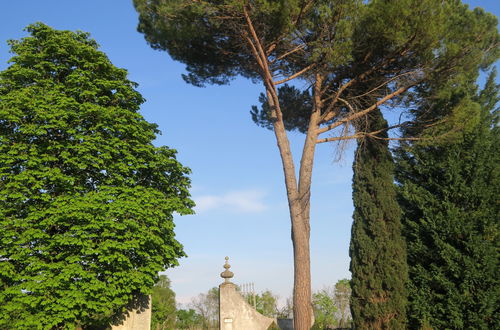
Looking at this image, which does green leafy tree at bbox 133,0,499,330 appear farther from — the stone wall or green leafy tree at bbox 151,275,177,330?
green leafy tree at bbox 151,275,177,330

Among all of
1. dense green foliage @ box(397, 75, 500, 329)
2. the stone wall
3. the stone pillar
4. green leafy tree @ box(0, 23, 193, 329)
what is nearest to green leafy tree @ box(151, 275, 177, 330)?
the stone pillar

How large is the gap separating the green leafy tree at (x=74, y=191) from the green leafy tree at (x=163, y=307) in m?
9.43

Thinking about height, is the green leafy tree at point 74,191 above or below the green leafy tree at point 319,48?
below

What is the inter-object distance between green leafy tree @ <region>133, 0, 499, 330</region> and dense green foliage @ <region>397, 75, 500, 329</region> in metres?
1.04

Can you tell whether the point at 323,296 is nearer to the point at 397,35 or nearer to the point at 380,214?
the point at 380,214

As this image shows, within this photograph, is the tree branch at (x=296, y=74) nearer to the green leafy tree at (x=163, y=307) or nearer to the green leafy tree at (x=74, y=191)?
the green leafy tree at (x=74, y=191)

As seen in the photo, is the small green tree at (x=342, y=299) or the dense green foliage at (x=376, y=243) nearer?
the dense green foliage at (x=376, y=243)

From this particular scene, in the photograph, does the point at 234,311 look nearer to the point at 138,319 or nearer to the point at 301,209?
the point at 138,319

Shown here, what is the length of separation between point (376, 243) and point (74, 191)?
23.2 feet

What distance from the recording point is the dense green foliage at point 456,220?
10047 mm

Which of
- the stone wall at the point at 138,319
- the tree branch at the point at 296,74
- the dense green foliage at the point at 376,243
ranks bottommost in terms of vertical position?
the stone wall at the point at 138,319

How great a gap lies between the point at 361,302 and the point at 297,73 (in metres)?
5.67

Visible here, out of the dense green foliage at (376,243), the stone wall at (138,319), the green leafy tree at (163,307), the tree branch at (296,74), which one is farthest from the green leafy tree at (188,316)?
the tree branch at (296,74)

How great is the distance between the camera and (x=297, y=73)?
10531mm
